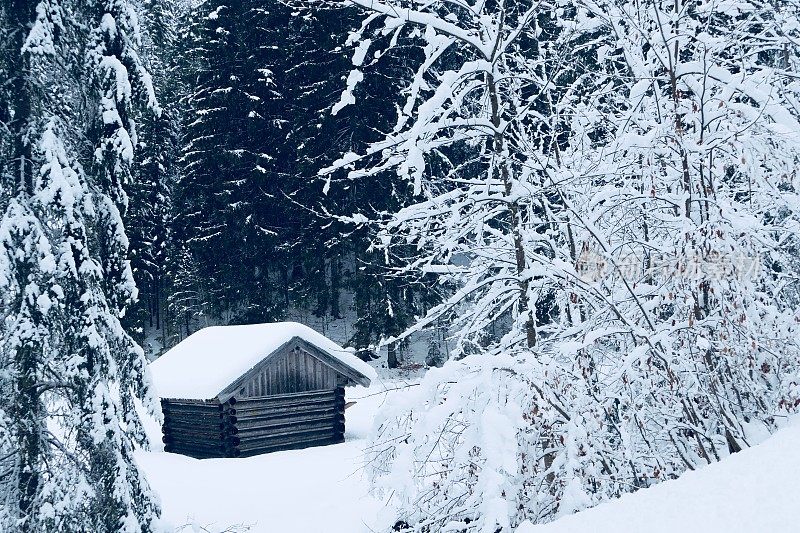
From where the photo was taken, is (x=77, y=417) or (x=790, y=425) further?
(x=77, y=417)

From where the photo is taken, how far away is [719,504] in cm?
287

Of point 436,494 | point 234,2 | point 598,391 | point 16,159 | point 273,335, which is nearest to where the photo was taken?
point 436,494

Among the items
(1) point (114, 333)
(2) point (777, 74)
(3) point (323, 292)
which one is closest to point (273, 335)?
(1) point (114, 333)

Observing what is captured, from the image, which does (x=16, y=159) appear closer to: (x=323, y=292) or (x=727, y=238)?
(x=727, y=238)

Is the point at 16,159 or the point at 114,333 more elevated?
the point at 16,159

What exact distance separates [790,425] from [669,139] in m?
1.76

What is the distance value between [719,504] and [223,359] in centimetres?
1835

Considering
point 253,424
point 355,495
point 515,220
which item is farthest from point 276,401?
point 515,220

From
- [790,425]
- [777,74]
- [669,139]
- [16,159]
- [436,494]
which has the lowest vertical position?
[436,494]

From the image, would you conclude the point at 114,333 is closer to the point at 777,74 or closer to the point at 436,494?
the point at 436,494

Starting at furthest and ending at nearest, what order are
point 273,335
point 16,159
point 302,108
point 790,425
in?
point 302,108 < point 273,335 < point 16,159 < point 790,425

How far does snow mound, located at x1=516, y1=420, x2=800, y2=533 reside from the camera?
8.83 feet

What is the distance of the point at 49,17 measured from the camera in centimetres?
979

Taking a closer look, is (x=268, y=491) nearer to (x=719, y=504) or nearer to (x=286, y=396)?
(x=286, y=396)
